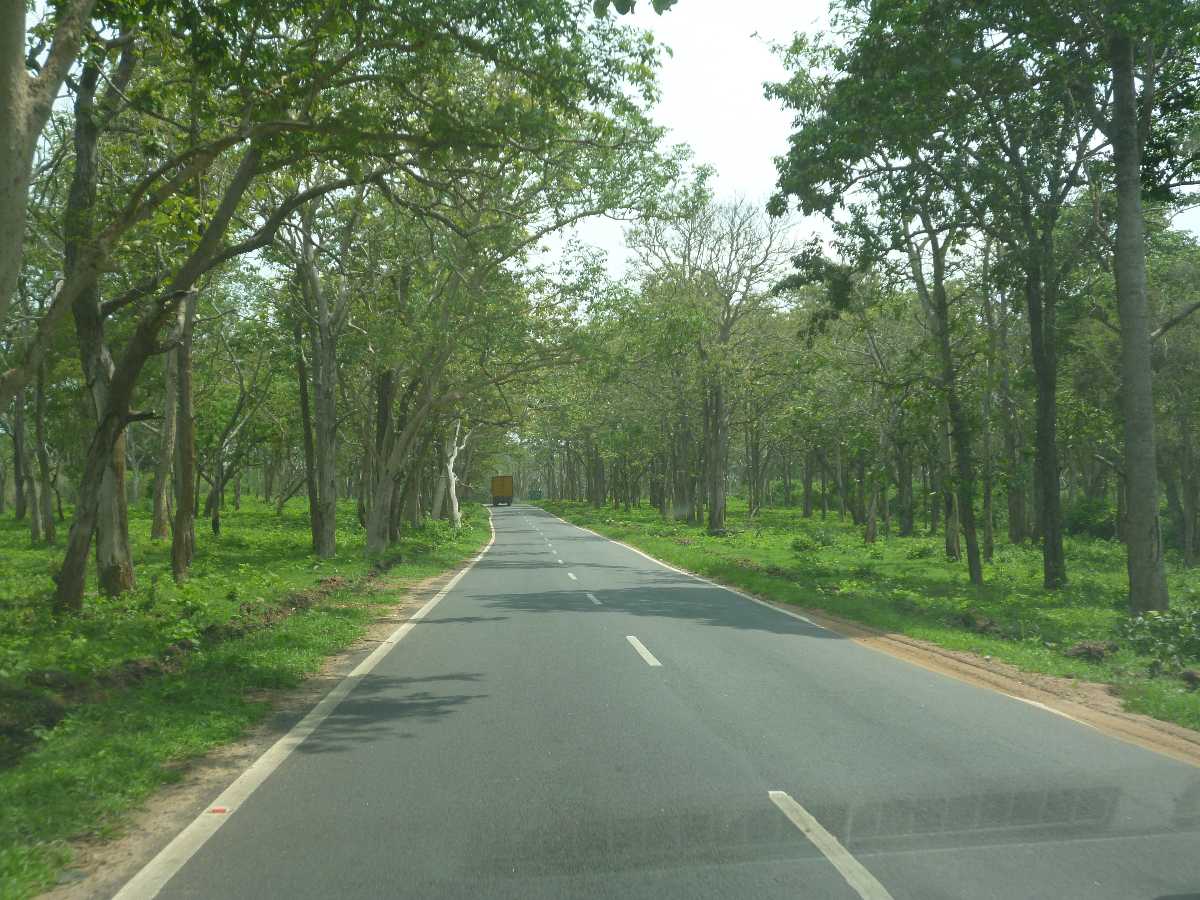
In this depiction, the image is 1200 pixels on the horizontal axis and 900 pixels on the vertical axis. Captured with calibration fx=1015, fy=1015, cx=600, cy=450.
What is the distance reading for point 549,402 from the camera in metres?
37.0

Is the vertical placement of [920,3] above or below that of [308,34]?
above

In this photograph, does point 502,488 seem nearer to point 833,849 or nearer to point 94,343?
point 94,343

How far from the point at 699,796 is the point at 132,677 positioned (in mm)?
6189

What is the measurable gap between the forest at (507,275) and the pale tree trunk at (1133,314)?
0.05 meters

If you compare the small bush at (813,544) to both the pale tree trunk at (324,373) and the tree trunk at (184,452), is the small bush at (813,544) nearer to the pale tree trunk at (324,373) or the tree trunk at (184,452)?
the pale tree trunk at (324,373)

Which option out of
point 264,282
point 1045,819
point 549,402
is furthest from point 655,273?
point 1045,819

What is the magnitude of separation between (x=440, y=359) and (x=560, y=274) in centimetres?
373

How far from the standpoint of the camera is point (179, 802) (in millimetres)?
6109

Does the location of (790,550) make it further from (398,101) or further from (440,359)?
(398,101)

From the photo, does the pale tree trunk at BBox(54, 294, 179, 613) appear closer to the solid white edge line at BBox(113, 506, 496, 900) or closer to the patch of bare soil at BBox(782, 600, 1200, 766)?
the solid white edge line at BBox(113, 506, 496, 900)

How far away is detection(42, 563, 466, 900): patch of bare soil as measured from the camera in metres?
4.88

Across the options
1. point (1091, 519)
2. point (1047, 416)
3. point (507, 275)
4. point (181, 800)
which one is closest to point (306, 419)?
point (507, 275)

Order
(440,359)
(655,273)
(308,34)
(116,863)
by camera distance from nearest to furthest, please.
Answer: (116,863)
(308,34)
(440,359)
(655,273)

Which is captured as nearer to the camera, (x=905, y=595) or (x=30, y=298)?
(x=905, y=595)
